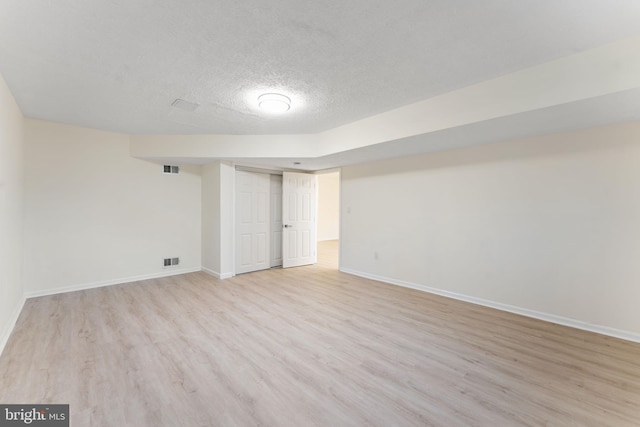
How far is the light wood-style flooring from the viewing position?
183 centimetres

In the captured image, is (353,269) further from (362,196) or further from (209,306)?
(209,306)

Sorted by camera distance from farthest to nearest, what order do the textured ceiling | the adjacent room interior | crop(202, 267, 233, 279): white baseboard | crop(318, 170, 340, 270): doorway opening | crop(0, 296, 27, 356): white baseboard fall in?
crop(318, 170, 340, 270): doorway opening < crop(202, 267, 233, 279): white baseboard < crop(0, 296, 27, 356): white baseboard < the adjacent room interior < the textured ceiling

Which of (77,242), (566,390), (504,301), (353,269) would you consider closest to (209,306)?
(77,242)

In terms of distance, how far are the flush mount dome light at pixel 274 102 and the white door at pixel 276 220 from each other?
3142mm

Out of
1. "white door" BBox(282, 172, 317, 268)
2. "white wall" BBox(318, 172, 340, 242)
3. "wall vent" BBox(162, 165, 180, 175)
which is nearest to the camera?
"wall vent" BBox(162, 165, 180, 175)

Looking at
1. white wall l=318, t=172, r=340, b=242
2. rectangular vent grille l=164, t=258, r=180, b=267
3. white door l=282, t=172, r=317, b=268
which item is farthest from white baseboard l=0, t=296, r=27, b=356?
white wall l=318, t=172, r=340, b=242

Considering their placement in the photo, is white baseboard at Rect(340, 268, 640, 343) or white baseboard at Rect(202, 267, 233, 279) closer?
white baseboard at Rect(340, 268, 640, 343)

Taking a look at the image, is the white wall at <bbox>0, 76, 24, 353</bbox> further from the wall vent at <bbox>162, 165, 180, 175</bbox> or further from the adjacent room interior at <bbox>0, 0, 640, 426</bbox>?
the wall vent at <bbox>162, 165, 180, 175</bbox>

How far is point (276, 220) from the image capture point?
6.29 m

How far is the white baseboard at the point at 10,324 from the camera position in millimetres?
2624

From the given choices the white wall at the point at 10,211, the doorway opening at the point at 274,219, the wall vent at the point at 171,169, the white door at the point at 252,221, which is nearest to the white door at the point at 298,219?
the doorway opening at the point at 274,219

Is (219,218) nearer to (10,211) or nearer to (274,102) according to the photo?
(10,211)

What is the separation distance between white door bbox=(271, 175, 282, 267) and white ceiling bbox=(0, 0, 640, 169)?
293cm

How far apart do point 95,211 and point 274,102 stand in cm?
377
